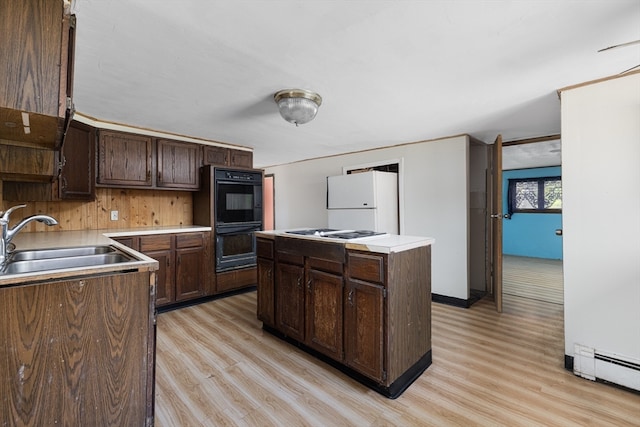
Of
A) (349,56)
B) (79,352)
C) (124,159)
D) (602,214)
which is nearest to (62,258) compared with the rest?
(79,352)

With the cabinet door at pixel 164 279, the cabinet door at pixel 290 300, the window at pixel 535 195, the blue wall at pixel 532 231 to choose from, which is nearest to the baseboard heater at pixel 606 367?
the cabinet door at pixel 290 300

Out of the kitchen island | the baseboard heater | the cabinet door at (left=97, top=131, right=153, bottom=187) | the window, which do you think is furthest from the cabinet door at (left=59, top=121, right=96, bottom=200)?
the window

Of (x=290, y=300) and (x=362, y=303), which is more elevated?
(x=362, y=303)

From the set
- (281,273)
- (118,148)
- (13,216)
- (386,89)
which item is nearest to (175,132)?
(118,148)

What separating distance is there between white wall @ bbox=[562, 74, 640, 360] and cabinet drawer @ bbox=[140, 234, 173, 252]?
3.69 m

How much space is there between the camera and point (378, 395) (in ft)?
5.87

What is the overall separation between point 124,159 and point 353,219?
2.77m

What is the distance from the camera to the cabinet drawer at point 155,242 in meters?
3.06

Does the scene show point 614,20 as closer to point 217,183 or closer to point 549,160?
point 217,183

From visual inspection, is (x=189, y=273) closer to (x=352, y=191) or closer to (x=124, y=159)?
(x=124, y=159)

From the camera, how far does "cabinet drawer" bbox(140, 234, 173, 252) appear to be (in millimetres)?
3057

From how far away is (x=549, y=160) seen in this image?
232 inches

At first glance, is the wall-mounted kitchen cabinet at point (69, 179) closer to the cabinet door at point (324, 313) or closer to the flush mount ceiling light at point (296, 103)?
the flush mount ceiling light at point (296, 103)

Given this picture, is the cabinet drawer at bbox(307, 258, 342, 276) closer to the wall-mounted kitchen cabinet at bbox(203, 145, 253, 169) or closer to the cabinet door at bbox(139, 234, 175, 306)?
the cabinet door at bbox(139, 234, 175, 306)
